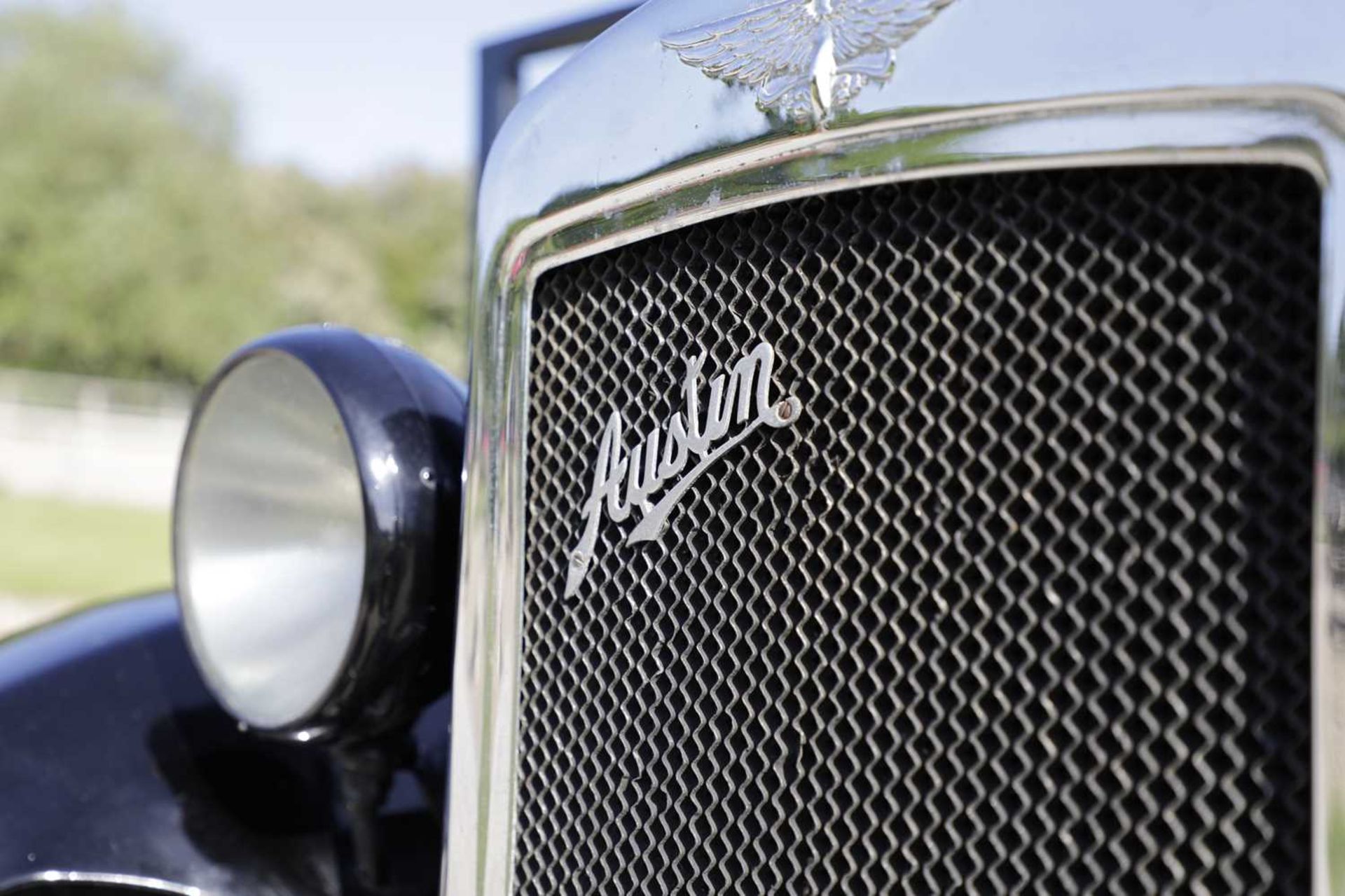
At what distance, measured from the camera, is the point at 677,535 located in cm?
118

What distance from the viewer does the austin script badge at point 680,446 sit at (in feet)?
3.68

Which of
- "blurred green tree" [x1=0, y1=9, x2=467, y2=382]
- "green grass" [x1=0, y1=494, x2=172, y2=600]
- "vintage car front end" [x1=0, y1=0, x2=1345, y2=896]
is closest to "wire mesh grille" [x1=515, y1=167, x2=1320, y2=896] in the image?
"vintage car front end" [x1=0, y1=0, x2=1345, y2=896]

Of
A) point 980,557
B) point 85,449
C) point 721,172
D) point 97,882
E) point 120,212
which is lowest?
point 97,882

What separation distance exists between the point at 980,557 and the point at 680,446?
0.29m

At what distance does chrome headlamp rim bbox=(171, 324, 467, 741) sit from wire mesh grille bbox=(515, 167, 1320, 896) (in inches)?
11.2

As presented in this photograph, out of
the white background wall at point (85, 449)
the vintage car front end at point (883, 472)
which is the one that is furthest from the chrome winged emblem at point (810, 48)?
the white background wall at point (85, 449)

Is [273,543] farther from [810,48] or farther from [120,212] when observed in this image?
[120,212]

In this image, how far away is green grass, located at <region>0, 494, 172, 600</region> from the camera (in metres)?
8.82

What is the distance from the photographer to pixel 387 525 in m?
1.42

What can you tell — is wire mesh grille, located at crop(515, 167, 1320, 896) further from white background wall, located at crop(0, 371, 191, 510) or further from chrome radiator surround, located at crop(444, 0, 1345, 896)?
white background wall, located at crop(0, 371, 191, 510)

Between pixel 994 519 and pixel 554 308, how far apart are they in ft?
1.75

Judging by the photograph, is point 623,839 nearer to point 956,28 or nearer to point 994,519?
point 994,519

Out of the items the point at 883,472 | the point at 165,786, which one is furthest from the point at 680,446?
the point at 165,786

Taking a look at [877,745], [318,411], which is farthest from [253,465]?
[877,745]
